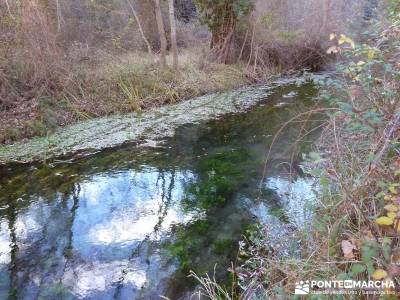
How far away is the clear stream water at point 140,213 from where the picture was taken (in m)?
3.63

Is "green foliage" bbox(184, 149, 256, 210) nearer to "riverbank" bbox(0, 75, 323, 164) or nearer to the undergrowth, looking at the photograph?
the undergrowth

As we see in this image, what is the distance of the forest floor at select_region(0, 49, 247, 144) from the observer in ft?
25.4

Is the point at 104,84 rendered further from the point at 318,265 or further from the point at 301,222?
the point at 318,265

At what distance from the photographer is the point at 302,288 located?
226cm

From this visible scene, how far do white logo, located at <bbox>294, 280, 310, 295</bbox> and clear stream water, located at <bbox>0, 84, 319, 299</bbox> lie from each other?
105 cm

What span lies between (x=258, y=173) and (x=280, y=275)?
286cm

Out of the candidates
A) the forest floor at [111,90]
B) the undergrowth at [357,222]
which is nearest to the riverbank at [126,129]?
the forest floor at [111,90]

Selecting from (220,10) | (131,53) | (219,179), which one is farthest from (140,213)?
(220,10)

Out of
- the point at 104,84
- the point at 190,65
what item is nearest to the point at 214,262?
the point at 104,84

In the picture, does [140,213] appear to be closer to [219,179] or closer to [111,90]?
[219,179]

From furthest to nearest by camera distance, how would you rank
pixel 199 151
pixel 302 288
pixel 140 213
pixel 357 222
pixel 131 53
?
pixel 131 53
pixel 199 151
pixel 140 213
pixel 357 222
pixel 302 288

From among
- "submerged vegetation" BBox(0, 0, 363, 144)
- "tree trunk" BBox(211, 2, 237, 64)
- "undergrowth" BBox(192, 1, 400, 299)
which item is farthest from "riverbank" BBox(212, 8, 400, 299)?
"tree trunk" BBox(211, 2, 237, 64)

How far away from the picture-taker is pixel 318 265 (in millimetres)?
2346

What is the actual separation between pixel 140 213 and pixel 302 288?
2887mm
